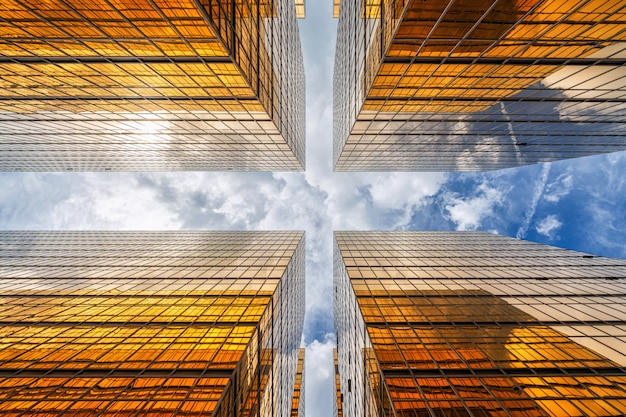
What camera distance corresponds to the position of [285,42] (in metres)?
33.6

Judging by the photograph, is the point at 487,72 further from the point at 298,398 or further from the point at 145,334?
the point at 298,398

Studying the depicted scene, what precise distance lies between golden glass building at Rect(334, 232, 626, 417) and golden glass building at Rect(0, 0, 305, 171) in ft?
65.4

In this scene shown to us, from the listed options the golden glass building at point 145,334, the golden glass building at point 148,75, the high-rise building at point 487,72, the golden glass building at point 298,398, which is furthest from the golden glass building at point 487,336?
the golden glass building at point 298,398

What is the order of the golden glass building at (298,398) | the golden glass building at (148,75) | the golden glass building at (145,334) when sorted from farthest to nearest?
the golden glass building at (298,398) < the golden glass building at (148,75) < the golden glass building at (145,334)

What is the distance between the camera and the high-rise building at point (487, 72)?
14023 millimetres

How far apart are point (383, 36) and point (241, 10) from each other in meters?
9.32

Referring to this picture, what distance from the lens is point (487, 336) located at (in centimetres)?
1855

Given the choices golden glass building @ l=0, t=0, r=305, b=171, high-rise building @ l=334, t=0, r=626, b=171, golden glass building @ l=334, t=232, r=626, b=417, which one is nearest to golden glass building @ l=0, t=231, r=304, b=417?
golden glass building @ l=334, t=232, r=626, b=417

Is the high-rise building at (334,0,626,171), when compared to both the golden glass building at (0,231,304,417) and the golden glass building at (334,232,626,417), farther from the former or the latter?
the golden glass building at (0,231,304,417)

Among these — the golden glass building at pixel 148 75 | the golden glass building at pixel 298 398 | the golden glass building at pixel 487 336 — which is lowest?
the golden glass building at pixel 298 398

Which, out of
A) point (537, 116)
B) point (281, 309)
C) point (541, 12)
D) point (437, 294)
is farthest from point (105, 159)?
point (537, 116)

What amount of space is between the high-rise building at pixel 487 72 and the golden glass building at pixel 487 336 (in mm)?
16068

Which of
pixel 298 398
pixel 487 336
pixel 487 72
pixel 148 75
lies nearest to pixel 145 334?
pixel 148 75

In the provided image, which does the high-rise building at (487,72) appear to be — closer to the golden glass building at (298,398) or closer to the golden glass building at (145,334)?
the golden glass building at (145,334)
